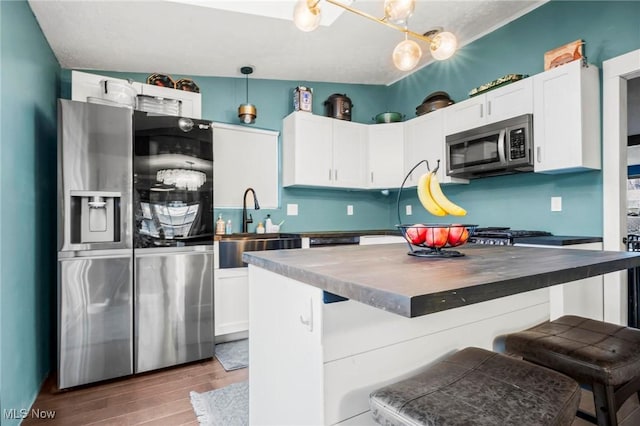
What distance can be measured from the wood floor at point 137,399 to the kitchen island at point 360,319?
0.85 meters

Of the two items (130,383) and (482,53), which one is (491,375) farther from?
(482,53)

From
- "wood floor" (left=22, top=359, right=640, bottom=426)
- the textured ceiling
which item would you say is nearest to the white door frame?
"wood floor" (left=22, top=359, right=640, bottom=426)

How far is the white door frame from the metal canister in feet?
8.13

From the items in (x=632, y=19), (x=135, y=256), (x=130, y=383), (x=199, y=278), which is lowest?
(x=130, y=383)

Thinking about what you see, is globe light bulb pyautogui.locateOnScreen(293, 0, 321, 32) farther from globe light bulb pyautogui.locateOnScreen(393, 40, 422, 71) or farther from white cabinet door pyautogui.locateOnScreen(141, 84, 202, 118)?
white cabinet door pyautogui.locateOnScreen(141, 84, 202, 118)

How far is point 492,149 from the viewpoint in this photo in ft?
9.26

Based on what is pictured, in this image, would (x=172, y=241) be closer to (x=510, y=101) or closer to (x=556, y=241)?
(x=556, y=241)

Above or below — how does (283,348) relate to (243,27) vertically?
below

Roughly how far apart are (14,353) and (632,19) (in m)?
4.25

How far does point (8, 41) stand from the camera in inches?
67.3

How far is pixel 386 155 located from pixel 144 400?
3.19 m

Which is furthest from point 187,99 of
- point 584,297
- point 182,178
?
point 584,297

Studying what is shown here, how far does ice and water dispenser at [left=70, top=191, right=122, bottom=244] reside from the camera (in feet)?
7.22

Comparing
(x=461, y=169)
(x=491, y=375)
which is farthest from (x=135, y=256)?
(x=461, y=169)
